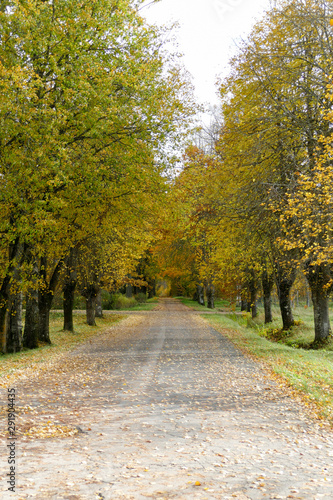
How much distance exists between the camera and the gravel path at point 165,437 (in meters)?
4.42

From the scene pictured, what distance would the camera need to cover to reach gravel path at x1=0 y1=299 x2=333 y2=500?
4418mm

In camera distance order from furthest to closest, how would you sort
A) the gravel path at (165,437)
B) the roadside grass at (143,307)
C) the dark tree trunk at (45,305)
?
the roadside grass at (143,307) → the dark tree trunk at (45,305) → the gravel path at (165,437)

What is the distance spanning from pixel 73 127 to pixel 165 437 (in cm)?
958

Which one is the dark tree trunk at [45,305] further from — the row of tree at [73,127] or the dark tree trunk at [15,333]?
the dark tree trunk at [15,333]

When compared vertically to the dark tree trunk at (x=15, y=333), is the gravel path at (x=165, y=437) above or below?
below

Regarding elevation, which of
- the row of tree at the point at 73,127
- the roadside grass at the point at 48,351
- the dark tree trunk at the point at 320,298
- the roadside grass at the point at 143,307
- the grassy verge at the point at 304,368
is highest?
the row of tree at the point at 73,127

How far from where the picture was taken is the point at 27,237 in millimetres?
11297

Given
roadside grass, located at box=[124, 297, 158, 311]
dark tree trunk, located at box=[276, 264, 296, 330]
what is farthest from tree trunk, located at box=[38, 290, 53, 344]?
roadside grass, located at box=[124, 297, 158, 311]

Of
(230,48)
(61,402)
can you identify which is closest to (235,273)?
(230,48)

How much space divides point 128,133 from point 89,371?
7.10 m

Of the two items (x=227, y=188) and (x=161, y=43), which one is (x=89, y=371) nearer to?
(x=227, y=188)

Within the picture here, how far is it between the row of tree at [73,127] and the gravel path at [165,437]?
443 cm

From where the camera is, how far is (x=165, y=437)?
238 inches

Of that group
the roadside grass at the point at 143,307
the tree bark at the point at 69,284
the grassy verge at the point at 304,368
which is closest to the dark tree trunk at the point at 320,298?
the grassy verge at the point at 304,368
